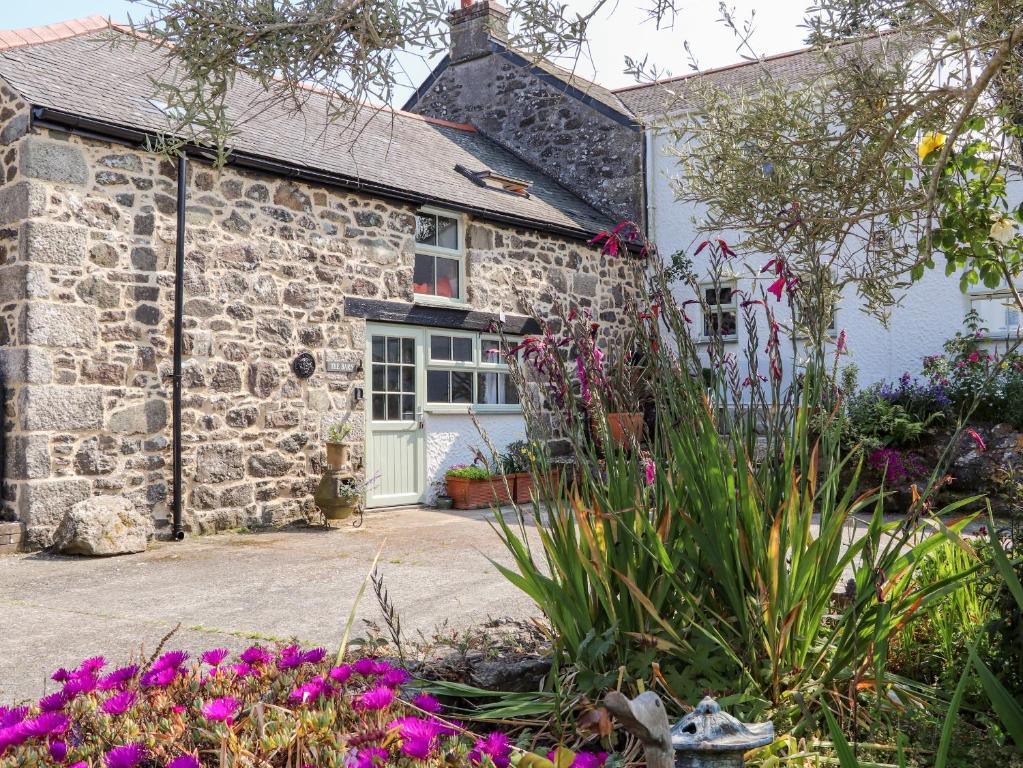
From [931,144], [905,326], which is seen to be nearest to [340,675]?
[931,144]

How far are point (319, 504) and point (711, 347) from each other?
22.2 ft

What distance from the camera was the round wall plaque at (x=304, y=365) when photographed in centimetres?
893

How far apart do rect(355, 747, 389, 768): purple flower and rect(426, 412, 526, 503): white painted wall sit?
8396 millimetres

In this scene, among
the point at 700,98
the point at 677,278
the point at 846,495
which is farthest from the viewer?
the point at 677,278

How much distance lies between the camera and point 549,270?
39.2 feet

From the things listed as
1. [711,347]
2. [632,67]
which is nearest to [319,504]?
[632,67]

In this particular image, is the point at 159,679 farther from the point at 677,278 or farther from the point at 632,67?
the point at 677,278

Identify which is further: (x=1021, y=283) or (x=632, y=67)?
(x=1021, y=283)

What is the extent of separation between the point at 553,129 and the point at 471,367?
18.3ft

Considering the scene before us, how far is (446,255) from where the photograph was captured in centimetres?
1074

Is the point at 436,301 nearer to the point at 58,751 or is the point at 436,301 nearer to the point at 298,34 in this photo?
the point at 298,34

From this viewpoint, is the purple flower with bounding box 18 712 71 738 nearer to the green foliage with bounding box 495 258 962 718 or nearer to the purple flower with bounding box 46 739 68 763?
the purple flower with bounding box 46 739 68 763

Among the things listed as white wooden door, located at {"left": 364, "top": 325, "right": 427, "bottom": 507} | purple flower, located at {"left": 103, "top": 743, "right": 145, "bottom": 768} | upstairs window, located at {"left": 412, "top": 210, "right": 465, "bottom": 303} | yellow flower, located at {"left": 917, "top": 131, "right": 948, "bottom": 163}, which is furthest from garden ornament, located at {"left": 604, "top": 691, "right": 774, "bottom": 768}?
upstairs window, located at {"left": 412, "top": 210, "right": 465, "bottom": 303}

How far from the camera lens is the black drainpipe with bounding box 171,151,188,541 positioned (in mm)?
7841
